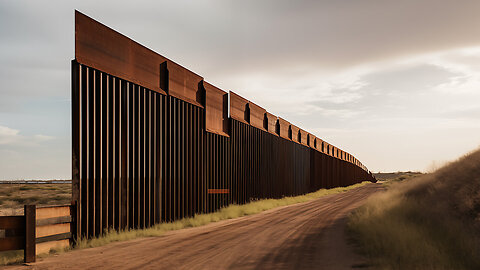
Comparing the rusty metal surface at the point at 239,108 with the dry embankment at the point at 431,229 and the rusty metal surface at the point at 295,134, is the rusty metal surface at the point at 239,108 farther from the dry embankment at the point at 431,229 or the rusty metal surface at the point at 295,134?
the rusty metal surface at the point at 295,134

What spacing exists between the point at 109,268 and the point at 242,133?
21170mm

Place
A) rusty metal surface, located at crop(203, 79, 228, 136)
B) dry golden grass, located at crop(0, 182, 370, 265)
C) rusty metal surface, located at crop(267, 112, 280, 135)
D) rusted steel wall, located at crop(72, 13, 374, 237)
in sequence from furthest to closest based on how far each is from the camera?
rusty metal surface, located at crop(267, 112, 280, 135) < rusty metal surface, located at crop(203, 79, 228, 136) < rusted steel wall, located at crop(72, 13, 374, 237) < dry golden grass, located at crop(0, 182, 370, 265)

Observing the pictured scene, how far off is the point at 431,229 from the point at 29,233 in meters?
11.5

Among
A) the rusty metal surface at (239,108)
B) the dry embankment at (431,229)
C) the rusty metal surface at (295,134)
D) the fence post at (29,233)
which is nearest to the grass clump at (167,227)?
the fence post at (29,233)

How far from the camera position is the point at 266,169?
115ft

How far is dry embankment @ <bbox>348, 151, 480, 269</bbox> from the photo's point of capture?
8.98 m

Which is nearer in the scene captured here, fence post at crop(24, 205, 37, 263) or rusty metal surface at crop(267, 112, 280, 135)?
fence post at crop(24, 205, 37, 263)

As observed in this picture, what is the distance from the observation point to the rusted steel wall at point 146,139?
1327 cm

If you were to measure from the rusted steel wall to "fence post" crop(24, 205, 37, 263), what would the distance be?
2.61 metres

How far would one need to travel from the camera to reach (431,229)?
12.4 meters

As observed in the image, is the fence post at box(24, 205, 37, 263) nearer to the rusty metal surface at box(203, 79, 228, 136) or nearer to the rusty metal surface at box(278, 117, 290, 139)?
the rusty metal surface at box(203, 79, 228, 136)

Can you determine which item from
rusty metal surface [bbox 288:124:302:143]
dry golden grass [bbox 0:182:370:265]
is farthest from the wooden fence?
rusty metal surface [bbox 288:124:302:143]

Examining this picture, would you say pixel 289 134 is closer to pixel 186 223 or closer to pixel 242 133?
pixel 242 133

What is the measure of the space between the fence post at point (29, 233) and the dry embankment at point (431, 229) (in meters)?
8.09
